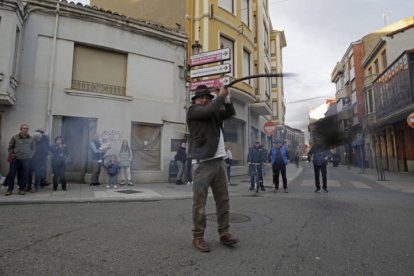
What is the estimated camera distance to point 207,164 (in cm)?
337

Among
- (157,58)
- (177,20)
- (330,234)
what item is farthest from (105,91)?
(330,234)

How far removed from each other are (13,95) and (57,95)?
4.24 feet

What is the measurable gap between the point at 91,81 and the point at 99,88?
377 millimetres

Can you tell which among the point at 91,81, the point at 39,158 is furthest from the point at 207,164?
the point at 91,81

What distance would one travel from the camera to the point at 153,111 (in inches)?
453

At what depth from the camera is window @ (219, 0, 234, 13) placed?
14.6 metres

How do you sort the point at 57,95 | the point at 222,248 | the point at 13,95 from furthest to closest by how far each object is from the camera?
the point at 57,95
the point at 13,95
the point at 222,248

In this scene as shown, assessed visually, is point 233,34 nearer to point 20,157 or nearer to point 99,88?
point 99,88

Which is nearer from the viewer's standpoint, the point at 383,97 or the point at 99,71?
the point at 99,71

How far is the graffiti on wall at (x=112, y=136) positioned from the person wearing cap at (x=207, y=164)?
784cm

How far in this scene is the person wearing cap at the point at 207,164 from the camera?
128 inches

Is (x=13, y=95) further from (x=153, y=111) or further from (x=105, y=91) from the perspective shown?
(x=153, y=111)

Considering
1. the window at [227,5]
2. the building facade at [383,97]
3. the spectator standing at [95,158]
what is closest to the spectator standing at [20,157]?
the spectator standing at [95,158]

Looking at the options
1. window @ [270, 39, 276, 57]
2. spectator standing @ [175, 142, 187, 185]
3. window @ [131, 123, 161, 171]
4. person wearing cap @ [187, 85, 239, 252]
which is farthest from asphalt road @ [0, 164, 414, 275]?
window @ [270, 39, 276, 57]
